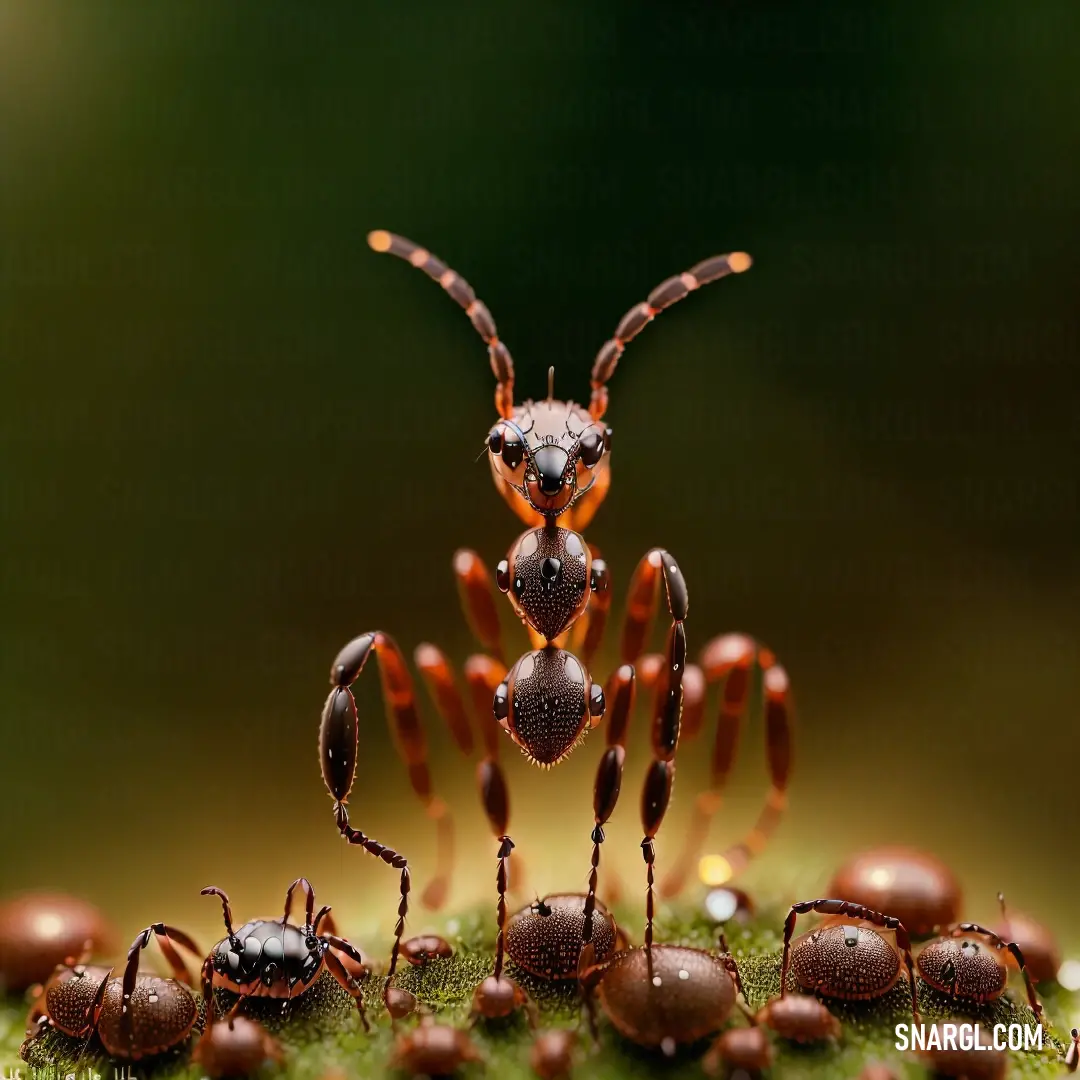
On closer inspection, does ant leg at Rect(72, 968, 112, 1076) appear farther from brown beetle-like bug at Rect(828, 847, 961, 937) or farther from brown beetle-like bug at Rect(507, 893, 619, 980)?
brown beetle-like bug at Rect(828, 847, 961, 937)

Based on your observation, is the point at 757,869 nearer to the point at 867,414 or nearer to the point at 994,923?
the point at 994,923

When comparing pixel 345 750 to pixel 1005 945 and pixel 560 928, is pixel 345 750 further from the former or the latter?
pixel 1005 945

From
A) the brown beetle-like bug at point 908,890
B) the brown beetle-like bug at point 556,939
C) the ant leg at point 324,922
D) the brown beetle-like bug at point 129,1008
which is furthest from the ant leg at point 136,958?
the brown beetle-like bug at point 908,890

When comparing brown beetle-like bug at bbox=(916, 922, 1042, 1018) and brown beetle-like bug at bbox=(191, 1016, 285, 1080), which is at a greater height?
brown beetle-like bug at bbox=(916, 922, 1042, 1018)

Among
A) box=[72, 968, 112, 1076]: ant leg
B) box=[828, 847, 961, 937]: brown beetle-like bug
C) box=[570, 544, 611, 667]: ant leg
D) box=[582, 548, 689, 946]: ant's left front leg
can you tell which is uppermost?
box=[570, 544, 611, 667]: ant leg

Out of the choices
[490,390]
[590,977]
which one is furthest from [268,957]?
[490,390]

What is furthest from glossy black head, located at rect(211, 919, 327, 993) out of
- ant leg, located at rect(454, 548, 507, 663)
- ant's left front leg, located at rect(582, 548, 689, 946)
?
ant leg, located at rect(454, 548, 507, 663)

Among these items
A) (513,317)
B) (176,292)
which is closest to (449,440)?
(513,317)
